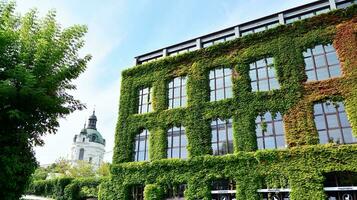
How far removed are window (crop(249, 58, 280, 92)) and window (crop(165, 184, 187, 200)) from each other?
869 centimetres

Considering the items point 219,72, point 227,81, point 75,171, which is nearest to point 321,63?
point 227,81

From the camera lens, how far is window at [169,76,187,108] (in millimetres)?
25562

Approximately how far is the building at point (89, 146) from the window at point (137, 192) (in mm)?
60765

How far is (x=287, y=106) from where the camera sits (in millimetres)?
20469

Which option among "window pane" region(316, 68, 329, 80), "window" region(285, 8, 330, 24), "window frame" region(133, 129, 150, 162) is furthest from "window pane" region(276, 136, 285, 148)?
"window frame" region(133, 129, 150, 162)

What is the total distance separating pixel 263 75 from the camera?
22625 millimetres

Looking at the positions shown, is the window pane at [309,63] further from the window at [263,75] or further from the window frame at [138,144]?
the window frame at [138,144]

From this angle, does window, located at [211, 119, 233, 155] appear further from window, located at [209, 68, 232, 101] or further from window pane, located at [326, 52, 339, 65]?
window pane, located at [326, 52, 339, 65]

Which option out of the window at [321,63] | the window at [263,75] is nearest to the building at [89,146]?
the window at [263,75]

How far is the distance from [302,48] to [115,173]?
1695cm

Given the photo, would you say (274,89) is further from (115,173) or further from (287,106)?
(115,173)

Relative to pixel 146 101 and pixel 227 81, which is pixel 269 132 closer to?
pixel 227 81

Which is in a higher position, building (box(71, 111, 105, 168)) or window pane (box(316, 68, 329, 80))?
building (box(71, 111, 105, 168))

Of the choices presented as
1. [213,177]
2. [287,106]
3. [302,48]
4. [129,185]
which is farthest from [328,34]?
[129,185]
